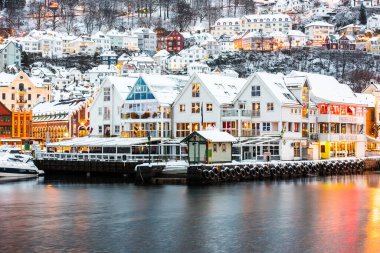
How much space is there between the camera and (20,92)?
152 m

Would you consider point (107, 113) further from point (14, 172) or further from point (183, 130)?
point (14, 172)

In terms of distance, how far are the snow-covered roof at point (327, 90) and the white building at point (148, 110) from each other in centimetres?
1692

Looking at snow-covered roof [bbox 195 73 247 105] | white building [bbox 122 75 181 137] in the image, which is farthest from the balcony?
white building [bbox 122 75 181 137]

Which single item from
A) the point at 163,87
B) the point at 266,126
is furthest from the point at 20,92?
the point at 266,126

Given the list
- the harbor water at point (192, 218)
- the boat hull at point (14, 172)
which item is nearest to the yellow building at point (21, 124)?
the boat hull at point (14, 172)

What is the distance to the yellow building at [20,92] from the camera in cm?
14925

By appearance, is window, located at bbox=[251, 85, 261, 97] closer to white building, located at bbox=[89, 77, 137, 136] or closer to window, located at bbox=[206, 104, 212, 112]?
window, located at bbox=[206, 104, 212, 112]

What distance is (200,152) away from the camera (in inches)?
2746

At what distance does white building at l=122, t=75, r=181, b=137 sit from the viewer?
8944cm

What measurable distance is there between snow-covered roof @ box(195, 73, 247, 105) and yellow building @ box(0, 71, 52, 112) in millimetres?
65893

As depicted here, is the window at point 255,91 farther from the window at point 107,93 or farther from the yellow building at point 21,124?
the yellow building at point 21,124

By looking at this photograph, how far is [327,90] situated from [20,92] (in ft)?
258

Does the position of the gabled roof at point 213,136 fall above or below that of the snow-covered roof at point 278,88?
below

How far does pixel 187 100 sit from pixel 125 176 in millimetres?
13677
